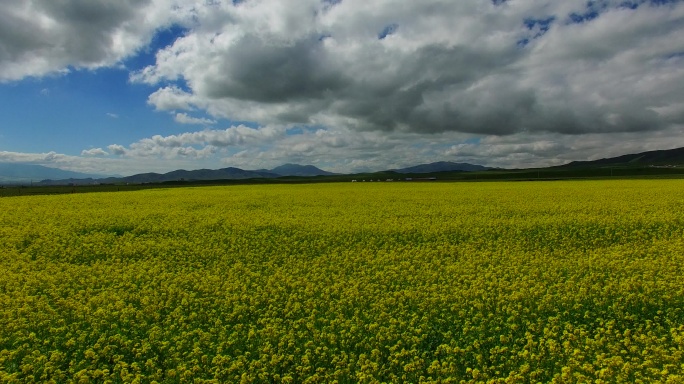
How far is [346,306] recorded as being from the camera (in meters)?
9.68

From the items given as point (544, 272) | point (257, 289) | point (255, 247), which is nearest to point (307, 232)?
point (255, 247)

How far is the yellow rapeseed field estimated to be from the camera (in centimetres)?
710

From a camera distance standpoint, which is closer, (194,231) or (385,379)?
(385,379)

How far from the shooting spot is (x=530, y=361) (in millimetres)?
7258

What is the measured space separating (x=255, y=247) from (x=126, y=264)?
4413 mm

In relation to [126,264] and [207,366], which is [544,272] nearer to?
[207,366]

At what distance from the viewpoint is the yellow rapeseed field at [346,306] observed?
23.3ft

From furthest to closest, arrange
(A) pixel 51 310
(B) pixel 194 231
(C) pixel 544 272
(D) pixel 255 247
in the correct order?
(B) pixel 194 231, (D) pixel 255 247, (C) pixel 544 272, (A) pixel 51 310

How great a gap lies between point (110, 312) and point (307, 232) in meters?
9.90

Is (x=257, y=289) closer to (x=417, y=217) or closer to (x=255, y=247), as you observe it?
(x=255, y=247)

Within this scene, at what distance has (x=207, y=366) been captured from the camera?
7164mm

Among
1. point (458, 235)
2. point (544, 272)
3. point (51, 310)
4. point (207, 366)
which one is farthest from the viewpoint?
point (458, 235)

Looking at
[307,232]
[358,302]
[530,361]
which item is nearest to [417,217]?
[307,232]

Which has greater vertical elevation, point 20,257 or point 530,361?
point 20,257
